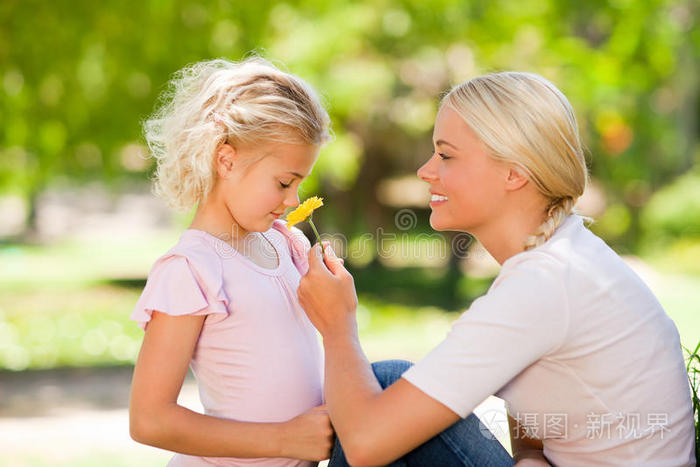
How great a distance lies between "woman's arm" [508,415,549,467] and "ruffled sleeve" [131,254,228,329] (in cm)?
88

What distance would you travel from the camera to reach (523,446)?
7.48ft

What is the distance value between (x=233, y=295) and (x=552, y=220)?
861 millimetres

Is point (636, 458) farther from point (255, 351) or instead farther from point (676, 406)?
point (255, 351)

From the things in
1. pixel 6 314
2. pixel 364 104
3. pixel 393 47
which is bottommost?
pixel 6 314

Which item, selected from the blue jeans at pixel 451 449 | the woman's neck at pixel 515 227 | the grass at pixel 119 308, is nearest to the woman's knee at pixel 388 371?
the blue jeans at pixel 451 449

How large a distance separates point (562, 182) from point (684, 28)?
34.5 feet

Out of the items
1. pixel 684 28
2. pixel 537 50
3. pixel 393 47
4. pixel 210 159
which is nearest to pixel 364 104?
pixel 393 47

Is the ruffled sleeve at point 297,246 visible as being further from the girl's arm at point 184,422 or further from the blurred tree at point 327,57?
the blurred tree at point 327,57

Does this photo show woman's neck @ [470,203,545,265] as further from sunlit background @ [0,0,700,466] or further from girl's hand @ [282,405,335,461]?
sunlit background @ [0,0,700,466]

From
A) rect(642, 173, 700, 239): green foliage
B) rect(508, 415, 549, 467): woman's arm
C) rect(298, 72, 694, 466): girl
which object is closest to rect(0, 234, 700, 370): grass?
rect(642, 173, 700, 239): green foliage

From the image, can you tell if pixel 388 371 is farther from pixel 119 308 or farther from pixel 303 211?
pixel 119 308

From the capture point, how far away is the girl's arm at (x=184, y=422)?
80.2 inches

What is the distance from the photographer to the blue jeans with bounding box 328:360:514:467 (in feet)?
6.72

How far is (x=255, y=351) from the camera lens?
86.4 inches
